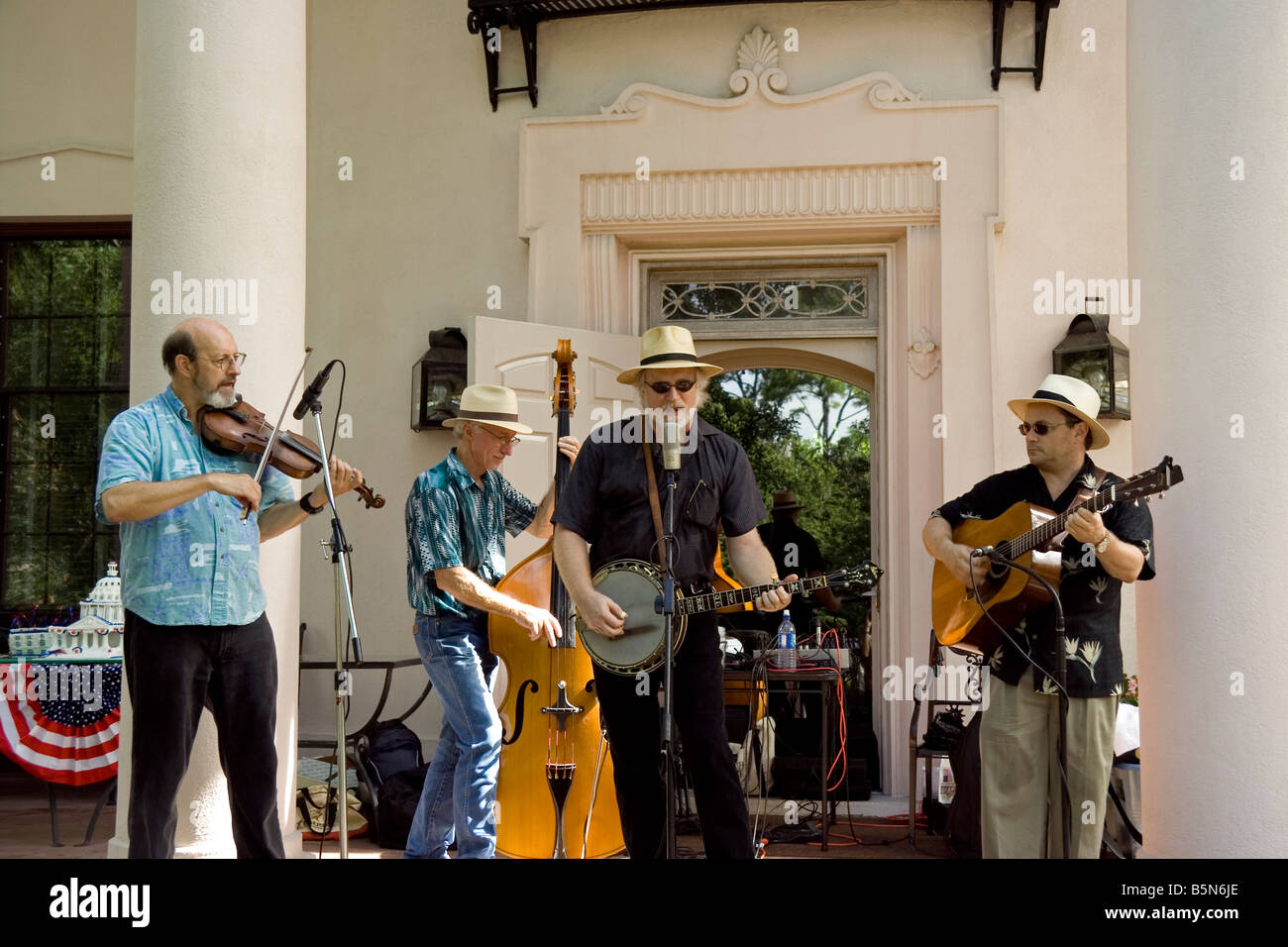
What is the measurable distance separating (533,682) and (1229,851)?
7.96 feet

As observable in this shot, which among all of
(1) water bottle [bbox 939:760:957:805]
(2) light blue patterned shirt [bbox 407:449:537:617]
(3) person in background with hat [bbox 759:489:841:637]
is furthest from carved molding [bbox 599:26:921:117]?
(1) water bottle [bbox 939:760:957:805]

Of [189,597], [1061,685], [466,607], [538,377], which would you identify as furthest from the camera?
[538,377]

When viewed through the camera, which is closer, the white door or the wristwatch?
the wristwatch

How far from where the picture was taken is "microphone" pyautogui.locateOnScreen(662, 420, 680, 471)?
3.75m

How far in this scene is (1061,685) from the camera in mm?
3832

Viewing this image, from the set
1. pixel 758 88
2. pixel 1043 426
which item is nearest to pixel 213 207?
pixel 1043 426

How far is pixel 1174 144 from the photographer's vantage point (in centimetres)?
445

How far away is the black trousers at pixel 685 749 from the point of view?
3840 millimetres

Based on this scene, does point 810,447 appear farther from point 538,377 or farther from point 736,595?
point 736,595

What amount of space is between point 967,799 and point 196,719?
324cm

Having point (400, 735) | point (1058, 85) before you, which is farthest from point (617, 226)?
point (400, 735)

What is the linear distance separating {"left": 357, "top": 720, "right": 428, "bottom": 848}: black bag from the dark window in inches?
94.1

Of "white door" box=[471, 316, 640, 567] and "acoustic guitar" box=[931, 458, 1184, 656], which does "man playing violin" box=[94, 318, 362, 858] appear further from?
"white door" box=[471, 316, 640, 567]
